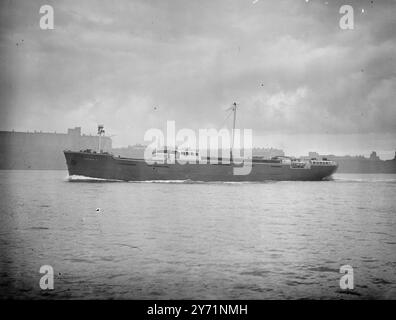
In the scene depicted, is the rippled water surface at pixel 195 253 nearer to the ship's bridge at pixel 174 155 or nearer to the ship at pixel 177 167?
the ship at pixel 177 167

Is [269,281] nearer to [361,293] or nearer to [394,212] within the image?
[361,293]

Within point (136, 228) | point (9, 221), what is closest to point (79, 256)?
point (136, 228)

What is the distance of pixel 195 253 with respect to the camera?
13617mm

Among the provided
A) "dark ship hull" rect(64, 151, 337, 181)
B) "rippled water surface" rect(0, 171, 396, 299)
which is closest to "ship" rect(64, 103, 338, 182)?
"dark ship hull" rect(64, 151, 337, 181)

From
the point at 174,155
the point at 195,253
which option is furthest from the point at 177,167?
the point at 195,253

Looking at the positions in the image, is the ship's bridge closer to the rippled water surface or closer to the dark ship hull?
the dark ship hull

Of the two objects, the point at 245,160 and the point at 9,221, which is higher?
the point at 245,160

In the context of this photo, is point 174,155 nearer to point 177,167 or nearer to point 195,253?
point 177,167

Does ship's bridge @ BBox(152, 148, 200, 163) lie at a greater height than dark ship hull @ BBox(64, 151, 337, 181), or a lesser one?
greater

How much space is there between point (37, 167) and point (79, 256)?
133 metres

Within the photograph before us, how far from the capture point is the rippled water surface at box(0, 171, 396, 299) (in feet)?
30.6

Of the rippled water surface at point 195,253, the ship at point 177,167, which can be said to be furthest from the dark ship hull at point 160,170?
the rippled water surface at point 195,253

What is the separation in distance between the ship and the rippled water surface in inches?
1097

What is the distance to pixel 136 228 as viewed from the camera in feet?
63.1
